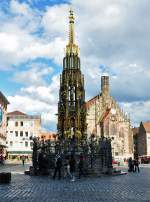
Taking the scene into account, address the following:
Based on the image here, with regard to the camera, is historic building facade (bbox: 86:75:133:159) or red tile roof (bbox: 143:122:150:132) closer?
historic building facade (bbox: 86:75:133:159)

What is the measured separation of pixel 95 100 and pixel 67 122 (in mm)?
77172

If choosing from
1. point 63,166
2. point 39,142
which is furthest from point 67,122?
point 63,166

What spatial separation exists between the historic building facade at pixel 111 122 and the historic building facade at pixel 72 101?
72.6 meters

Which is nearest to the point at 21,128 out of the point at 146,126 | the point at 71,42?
the point at 146,126

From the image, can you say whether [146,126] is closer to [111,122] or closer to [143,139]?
[143,139]

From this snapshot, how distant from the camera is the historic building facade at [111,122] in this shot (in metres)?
111

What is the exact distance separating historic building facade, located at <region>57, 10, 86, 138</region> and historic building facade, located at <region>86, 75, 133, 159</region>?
72.6m

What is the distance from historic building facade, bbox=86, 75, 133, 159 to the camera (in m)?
111

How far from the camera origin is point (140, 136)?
137000 millimetres

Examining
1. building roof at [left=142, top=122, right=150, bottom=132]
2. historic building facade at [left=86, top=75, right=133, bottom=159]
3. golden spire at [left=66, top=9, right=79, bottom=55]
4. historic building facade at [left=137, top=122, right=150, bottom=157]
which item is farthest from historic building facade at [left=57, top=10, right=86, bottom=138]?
building roof at [left=142, top=122, right=150, bottom=132]

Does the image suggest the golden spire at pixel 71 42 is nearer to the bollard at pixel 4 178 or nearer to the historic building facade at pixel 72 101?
the historic building facade at pixel 72 101

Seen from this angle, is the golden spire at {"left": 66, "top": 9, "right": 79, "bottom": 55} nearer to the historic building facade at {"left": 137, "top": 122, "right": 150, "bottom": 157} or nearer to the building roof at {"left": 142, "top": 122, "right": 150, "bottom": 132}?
the historic building facade at {"left": 137, "top": 122, "right": 150, "bottom": 157}

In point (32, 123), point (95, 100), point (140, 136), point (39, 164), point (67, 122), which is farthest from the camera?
point (140, 136)

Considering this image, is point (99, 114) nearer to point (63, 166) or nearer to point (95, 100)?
point (95, 100)
